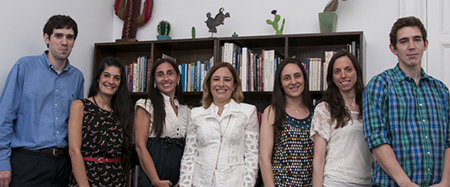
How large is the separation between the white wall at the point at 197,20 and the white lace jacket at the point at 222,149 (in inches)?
49.9

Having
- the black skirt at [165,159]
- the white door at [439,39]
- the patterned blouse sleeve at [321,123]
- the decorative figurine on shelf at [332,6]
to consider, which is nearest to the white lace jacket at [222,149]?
the black skirt at [165,159]

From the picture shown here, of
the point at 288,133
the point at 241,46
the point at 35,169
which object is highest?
the point at 241,46

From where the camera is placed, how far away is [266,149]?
224 centimetres

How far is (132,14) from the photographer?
3.68 m

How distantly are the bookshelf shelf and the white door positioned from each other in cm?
49

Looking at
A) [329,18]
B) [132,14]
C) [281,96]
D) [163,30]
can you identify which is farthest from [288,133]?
[132,14]

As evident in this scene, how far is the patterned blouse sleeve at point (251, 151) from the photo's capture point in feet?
7.34

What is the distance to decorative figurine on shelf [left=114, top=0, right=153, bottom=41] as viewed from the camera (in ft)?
11.9

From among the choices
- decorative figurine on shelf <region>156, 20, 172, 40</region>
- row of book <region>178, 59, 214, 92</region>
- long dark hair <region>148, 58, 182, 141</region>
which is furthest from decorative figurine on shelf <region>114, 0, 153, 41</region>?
long dark hair <region>148, 58, 182, 141</region>

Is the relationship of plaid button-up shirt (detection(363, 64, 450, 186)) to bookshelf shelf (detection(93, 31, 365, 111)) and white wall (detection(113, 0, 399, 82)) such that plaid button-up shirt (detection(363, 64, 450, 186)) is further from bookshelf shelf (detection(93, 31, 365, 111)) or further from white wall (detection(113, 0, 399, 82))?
white wall (detection(113, 0, 399, 82))

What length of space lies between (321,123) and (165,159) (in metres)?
0.97

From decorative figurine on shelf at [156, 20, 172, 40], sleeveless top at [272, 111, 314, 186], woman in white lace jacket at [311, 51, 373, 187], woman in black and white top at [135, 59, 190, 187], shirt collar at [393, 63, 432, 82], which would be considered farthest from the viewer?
decorative figurine on shelf at [156, 20, 172, 40]

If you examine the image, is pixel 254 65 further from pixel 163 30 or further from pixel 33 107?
pixel 33 107

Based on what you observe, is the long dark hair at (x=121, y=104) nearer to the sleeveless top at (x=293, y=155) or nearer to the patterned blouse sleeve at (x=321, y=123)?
the sleeveless top at (x=293, y=155)
